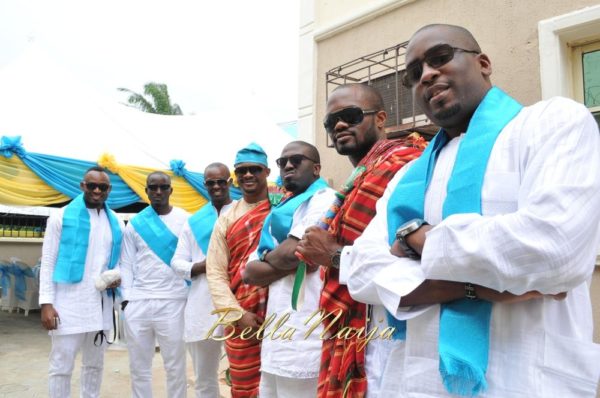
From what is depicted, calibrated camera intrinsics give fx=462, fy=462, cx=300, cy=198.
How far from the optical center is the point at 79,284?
12.6ft

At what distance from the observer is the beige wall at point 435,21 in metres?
3.25

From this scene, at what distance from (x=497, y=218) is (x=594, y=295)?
7.54ft

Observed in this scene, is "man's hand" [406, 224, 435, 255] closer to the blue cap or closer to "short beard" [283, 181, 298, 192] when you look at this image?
"short beard" [283, 181, 298, 192]

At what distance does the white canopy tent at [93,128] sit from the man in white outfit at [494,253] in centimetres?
714

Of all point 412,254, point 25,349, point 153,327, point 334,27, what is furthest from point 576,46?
point 25,349

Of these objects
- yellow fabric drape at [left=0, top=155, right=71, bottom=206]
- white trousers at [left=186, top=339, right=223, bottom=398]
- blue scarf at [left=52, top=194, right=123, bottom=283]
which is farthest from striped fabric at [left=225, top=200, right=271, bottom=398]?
yellow fabric drape at [left=0, top=155, right=71, bottom=206]

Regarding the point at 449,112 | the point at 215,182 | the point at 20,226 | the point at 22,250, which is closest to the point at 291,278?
the point at 449,112

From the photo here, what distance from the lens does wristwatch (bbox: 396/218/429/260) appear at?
1282 mm

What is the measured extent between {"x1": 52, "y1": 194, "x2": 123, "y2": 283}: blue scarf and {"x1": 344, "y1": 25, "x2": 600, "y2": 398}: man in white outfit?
3136 millimetres

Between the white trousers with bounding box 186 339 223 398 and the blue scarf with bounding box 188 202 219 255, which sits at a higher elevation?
the blue scarf with bounding box 188 202 219 255

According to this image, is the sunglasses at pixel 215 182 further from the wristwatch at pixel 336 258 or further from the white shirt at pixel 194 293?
the wristwatch at pixel 336 258

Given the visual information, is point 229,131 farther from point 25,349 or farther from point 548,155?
point 548,155

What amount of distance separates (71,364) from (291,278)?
2.47 meters

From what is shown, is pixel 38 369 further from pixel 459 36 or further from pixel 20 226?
pixel 459 36
